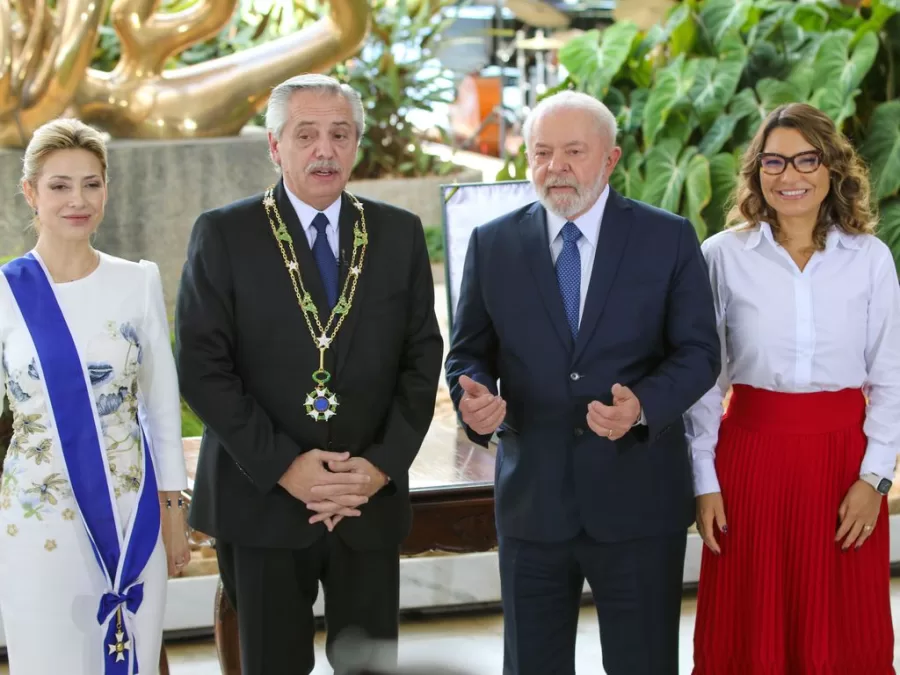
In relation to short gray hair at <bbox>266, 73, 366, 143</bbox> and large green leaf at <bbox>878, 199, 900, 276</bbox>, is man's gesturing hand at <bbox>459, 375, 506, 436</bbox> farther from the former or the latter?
large green leaf at <bbox>878, 199, 900, 276</bbox>

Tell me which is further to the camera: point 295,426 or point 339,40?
point 339,40

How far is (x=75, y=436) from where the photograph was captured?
206cm

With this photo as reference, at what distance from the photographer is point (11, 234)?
477 centimetres

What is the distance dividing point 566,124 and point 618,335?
39 cm

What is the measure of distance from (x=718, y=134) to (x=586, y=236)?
3.03m

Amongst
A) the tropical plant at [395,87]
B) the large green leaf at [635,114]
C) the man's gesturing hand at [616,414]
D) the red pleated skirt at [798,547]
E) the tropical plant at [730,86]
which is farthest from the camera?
the tropical plant at [395,87]

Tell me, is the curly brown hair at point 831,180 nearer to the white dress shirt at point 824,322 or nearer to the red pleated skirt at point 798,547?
the white dress shirt at point 824,322

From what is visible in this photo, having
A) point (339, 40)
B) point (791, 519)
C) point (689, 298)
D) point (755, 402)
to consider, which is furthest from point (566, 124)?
point (339, 40)

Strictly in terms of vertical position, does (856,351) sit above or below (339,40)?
below

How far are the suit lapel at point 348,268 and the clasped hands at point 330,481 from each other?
0.16m

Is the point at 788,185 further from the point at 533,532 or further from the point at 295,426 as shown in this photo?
the point at 295,426

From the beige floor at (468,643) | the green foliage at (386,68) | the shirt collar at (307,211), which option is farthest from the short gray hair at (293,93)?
the green foliage at (386,68)

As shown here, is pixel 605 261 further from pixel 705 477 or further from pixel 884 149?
pixel 884 149

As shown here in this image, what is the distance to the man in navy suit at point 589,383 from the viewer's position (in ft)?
Result: 7.02
